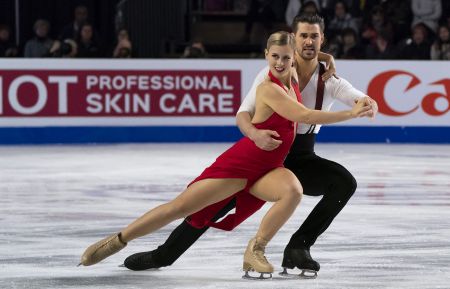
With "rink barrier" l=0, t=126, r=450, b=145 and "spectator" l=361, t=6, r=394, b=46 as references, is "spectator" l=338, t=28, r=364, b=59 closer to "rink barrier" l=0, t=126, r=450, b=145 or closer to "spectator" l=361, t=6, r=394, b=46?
"spectator" l=361, t=6, r=394, b=46

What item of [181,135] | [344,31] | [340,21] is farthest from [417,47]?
[181,135]

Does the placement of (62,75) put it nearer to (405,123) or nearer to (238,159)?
(405,123)

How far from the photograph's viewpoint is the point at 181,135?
14164mm

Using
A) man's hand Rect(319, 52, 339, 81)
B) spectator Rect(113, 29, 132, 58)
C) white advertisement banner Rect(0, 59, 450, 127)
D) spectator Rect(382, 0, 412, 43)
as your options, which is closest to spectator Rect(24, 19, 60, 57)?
white advertisement banner Rect(0, 59, 450, 127)

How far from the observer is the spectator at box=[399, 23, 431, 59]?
589 inches

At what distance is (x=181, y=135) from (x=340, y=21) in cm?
302

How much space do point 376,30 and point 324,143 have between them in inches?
93.8

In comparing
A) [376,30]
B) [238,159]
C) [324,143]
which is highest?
[238,159]

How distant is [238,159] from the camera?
502 centimetres

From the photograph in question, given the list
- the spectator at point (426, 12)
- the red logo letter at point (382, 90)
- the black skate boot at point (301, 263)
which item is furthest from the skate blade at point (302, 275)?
the spectator at point (426, 12)

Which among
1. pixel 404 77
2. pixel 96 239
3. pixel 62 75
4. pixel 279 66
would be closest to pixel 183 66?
pixel 62 75

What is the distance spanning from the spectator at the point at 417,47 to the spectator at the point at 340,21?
0.97 metres

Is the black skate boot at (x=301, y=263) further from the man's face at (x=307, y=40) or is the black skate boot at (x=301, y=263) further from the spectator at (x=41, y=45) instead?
the spectator at (x=41, y=45)

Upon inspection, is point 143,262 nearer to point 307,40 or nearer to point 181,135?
point 307,40
